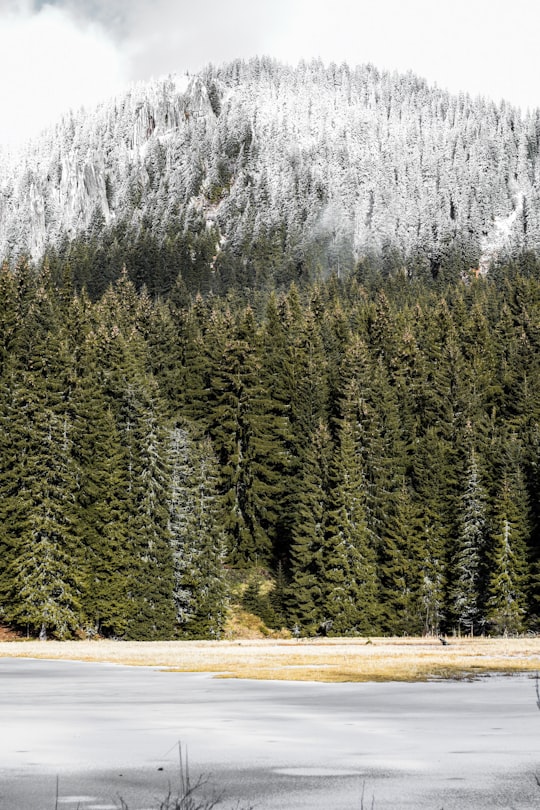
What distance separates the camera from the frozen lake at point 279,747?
8.23m

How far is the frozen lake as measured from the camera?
27.0ft

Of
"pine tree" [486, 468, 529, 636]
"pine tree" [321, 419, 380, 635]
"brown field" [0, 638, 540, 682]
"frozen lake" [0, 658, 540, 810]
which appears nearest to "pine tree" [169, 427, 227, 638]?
"pine tree" [321, 419, 380, 635]

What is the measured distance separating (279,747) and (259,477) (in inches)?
2980

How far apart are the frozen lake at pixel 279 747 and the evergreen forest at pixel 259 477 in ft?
142

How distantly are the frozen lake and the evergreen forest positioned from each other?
43145mm

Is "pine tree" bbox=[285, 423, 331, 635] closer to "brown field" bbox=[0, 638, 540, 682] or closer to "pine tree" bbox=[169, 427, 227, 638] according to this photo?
"pine tree" bbox=[169, 427, 227, 638]

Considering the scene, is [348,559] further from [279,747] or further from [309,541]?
[279,747]

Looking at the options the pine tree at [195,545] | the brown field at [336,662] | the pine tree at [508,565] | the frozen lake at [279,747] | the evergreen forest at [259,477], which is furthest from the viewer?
the pine tree at [508,565]

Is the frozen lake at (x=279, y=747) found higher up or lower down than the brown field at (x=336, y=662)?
higher up

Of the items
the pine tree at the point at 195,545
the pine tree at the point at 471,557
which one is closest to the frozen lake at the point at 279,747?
the pine tree at the point at 195,545

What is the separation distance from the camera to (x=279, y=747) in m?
10.9

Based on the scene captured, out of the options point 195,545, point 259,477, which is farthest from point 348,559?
point 259,477

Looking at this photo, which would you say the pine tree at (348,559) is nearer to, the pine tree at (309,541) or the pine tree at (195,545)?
the pine tree at (309,541)

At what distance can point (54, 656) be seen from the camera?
36625 millimetres
